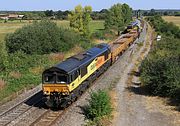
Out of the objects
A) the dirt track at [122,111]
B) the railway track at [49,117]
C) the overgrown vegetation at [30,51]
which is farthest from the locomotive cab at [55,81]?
the overgrown vegetation at [30,51]

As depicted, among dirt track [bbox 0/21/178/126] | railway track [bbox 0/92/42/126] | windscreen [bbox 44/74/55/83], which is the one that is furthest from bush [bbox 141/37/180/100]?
railway track [bbox 0/92/42/126]

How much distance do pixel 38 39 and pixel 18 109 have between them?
2236cm

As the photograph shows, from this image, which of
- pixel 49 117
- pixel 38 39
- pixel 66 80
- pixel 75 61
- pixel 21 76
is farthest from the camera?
pixel 38 39

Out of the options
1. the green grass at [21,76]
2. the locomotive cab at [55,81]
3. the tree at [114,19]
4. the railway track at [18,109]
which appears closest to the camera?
the railway track at [18,109]

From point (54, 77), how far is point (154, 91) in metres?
7.59

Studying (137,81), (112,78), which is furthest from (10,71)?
(137,81)

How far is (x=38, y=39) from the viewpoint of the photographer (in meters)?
43.8

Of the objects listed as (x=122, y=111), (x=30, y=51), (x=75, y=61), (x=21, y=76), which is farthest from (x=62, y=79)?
(x=30, y=51)

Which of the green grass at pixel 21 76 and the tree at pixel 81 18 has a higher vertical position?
the tree at pixel 81 18

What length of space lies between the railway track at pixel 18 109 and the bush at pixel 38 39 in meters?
17.7

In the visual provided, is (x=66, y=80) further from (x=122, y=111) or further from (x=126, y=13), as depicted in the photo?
(x=126, y=13)

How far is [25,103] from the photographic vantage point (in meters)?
23.8

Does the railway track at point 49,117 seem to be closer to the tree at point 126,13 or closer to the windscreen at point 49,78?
the windscreen at point 49,78

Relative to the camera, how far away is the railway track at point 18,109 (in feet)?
66.5
